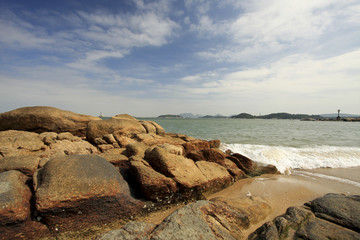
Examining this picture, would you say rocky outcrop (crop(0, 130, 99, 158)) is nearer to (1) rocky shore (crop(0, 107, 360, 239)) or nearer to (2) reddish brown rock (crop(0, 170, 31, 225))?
(1) rocky shore (crop(0, 107, 360, 239))

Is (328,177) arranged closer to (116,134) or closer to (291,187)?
(291,187)

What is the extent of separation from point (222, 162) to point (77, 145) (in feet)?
18.7

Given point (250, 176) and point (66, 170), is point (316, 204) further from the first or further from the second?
point (66, 170)

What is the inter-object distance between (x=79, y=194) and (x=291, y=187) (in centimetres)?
603

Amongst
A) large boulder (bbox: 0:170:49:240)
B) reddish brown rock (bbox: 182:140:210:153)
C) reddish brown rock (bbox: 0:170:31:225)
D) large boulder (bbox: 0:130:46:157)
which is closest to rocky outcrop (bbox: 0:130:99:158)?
large boulder (bbox: 0:130:46:157)

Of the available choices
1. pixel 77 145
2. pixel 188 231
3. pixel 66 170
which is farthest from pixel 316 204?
pixel 77 145

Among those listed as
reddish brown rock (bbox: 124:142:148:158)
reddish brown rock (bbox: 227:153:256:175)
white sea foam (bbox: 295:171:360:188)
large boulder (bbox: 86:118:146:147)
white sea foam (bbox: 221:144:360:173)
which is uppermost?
large boulder (bbox: 86:118:146:147)

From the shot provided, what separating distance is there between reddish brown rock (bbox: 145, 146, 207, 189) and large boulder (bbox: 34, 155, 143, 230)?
39.7 inches

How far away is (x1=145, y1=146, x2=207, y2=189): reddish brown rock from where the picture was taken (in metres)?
4.48

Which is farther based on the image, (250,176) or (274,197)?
(250,176)

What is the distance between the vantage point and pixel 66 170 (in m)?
3.60

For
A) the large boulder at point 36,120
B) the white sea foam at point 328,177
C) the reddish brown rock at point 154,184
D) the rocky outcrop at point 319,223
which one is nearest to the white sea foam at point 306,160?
the white sea foam at point 328,177

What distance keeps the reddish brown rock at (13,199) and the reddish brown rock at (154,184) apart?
6.76 feet

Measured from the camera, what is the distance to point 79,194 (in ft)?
10.9
